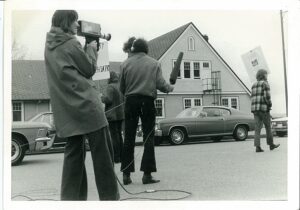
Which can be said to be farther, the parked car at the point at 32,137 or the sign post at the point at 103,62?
the parked car at the point at 32,137

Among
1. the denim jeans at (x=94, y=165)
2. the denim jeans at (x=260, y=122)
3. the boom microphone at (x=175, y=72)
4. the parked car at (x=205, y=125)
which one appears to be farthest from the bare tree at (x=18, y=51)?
the parked car at (x=205, y=125)

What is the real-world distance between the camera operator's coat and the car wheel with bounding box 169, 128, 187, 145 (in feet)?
22.6

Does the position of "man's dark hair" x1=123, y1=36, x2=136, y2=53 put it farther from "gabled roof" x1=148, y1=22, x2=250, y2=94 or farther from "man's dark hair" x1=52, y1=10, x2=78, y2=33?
"man's dark hair" x1=52, y1=10, x2=78, y2=33

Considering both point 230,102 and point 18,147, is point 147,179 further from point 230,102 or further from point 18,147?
point 230,102

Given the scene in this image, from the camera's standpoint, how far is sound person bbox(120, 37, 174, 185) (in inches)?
171

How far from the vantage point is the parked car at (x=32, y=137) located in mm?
6271

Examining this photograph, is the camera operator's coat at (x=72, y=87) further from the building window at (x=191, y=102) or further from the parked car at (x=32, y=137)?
the building window at (x=191, y=102)

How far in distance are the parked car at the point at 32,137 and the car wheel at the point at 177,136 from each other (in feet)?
12.8

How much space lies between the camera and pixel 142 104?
4.38 meters

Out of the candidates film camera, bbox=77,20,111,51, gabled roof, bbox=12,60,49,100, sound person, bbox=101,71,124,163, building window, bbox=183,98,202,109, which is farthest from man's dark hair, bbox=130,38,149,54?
building window, bbox=183,98,202,109

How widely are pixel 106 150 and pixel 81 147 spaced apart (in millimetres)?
206
